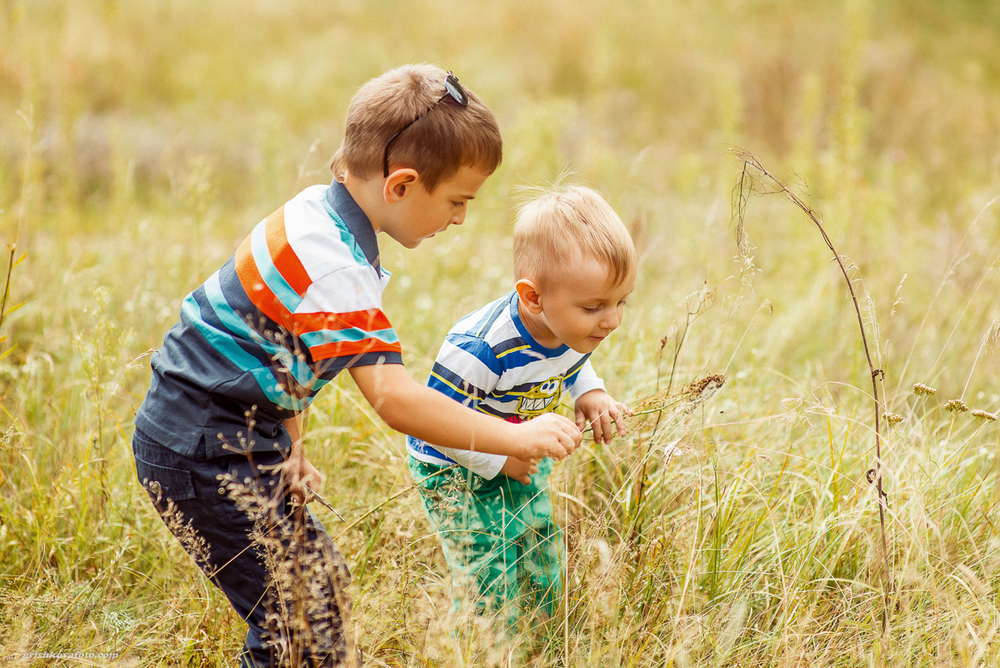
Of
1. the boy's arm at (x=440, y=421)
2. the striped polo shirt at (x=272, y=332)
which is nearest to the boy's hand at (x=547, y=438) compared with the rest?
the boy's arm at (x=440, y=421)

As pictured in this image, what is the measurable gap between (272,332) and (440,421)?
0.43m

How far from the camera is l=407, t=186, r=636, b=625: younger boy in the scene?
5.86 ft

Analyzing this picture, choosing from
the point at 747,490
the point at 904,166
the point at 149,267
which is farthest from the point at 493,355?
the point at 904,166

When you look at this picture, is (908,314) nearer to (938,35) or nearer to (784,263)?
(784,263)

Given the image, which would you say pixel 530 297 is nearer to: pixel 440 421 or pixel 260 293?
pixel 440 421

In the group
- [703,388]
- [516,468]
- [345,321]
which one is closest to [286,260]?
[345,321]

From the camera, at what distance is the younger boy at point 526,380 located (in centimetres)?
179

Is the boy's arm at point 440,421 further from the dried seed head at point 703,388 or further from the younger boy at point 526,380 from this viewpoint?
the dried seed head at point 703,388

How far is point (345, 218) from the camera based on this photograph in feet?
5.45

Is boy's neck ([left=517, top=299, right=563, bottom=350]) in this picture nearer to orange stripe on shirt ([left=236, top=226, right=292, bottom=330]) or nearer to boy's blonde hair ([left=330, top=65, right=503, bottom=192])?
boy's blonde hair ([left=330, top=65, right=503, bottom=192])

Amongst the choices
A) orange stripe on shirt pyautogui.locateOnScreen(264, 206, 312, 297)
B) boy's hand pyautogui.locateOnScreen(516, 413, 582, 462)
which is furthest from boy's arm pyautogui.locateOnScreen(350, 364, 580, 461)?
orange stripe on shirt pyautogui.locateOnScreen(264, 206, 312, 297)

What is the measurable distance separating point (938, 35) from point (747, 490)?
37.2ft

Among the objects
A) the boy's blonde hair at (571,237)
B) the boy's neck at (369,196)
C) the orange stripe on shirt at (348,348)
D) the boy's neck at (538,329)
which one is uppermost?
the boy's neck at (369,196)

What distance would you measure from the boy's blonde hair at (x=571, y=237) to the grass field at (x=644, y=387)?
0.33 metres
